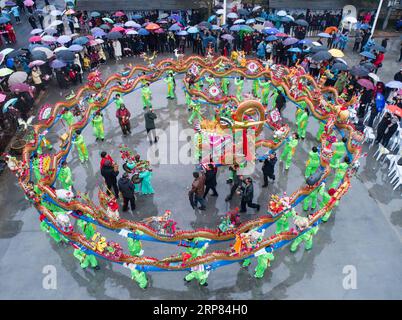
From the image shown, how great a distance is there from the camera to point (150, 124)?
12625 mm

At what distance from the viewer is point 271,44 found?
18.7m

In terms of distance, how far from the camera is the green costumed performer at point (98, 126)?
1282cm

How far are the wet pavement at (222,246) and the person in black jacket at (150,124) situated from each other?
2.71 feet

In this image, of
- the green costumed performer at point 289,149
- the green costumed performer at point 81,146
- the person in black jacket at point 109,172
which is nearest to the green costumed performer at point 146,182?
the person in black jacket at point 109,172

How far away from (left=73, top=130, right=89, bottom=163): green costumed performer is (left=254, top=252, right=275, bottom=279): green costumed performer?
6.82m

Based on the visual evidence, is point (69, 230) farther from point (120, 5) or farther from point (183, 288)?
point (120, 5)

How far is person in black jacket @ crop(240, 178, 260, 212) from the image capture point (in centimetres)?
954

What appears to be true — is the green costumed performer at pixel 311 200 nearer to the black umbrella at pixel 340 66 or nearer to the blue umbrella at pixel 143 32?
the black umbrella at pixel 340 66

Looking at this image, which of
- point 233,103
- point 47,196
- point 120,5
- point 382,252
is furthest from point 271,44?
point 47,196

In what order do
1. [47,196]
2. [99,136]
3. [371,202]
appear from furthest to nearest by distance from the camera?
[99,136] → [371,202] → [47,196]

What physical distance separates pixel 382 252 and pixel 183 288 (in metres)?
5.20

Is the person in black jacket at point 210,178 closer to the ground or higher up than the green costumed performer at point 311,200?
higher up

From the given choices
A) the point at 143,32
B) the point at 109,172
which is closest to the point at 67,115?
Result: the point at 109,172

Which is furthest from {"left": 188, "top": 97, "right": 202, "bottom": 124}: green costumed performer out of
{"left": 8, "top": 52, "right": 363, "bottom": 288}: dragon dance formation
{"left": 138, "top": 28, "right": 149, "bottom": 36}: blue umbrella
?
{"left": 138, "top": 28, "right": 149, "bottom": 36}: blue umbrella
